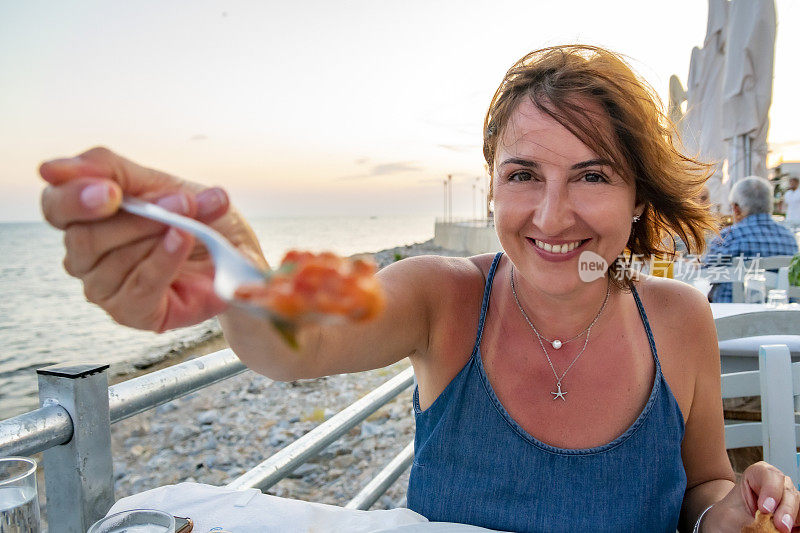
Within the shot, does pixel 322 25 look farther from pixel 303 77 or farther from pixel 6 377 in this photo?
pixel 6 377

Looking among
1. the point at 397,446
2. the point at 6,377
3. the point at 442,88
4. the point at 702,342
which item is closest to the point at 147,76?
the point at 442,88

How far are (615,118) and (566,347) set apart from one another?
704mm

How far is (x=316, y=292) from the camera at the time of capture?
60 centimetres

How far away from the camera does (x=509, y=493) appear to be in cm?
150

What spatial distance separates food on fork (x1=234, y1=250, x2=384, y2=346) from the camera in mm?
566

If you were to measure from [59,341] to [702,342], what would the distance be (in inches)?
72.6

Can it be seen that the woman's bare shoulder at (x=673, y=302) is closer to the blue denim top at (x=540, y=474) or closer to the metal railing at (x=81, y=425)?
the blue denim top at (x=540, y=474)

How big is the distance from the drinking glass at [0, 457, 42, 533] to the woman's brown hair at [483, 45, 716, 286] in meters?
1.38

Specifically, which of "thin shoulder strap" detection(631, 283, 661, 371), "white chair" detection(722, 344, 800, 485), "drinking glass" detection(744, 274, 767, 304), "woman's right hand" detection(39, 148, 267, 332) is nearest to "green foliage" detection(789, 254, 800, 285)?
"drinking glass" detection(744, 274, 767, 304)

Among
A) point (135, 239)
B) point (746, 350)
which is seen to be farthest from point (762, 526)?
point (746, 350)

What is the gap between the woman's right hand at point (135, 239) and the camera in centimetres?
64

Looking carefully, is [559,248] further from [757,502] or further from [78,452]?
[78,452]

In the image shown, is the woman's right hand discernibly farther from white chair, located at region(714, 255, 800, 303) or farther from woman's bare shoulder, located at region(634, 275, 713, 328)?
white chair, located at region(714, 255, 800, 303)

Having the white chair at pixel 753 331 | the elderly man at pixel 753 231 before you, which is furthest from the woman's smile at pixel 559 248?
the elderly man at pixel 753 231
